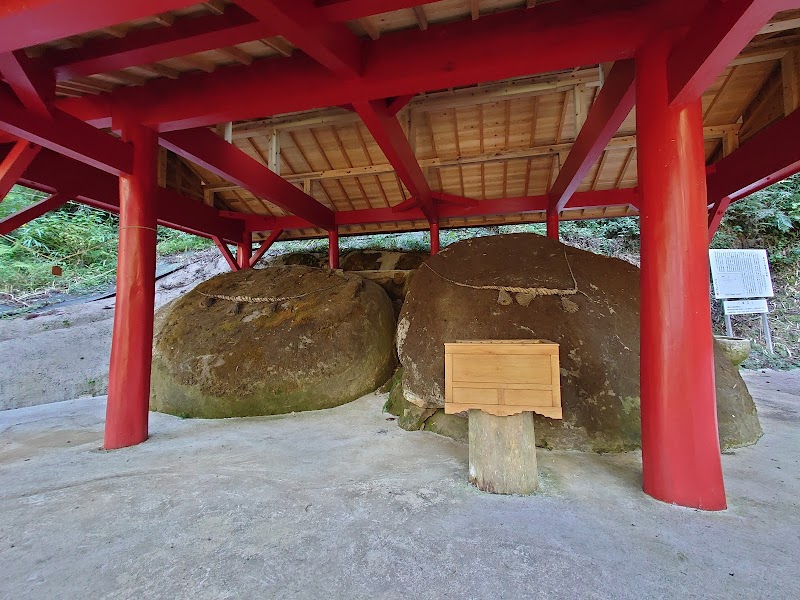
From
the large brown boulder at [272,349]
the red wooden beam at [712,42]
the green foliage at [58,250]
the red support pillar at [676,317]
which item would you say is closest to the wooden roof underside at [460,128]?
the red wooden beam at [712,42]

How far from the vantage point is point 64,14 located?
199 centimetres

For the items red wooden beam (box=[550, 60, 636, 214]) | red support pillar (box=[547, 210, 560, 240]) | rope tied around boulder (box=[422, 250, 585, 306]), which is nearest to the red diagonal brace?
red support pillar (box=[547, 210, 560, 240])

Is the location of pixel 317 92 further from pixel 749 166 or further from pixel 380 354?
pixel 749 166

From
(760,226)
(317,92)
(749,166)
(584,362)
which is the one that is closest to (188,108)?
(317,92)

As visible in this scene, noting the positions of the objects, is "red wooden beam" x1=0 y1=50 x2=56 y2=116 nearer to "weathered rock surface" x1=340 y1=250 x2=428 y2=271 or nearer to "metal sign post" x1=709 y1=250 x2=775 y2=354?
"weathered rock surface" x1=340 y1=250 x2=428 y2=271

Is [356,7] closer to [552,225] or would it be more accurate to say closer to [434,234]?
[434,234]

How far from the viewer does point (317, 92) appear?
3.19 meters

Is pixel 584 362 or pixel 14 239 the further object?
pixel 14 239

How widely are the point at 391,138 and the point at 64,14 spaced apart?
2.66 m

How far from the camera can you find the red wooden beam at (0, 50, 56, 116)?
2633 mm

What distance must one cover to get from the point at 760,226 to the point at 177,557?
13.5 meters

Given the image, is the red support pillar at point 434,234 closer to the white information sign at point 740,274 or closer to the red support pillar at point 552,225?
the red support pillar at point 552,225

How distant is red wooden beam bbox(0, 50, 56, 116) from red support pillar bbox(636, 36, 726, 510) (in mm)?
4536

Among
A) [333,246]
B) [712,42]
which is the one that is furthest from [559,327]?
[333,246]
